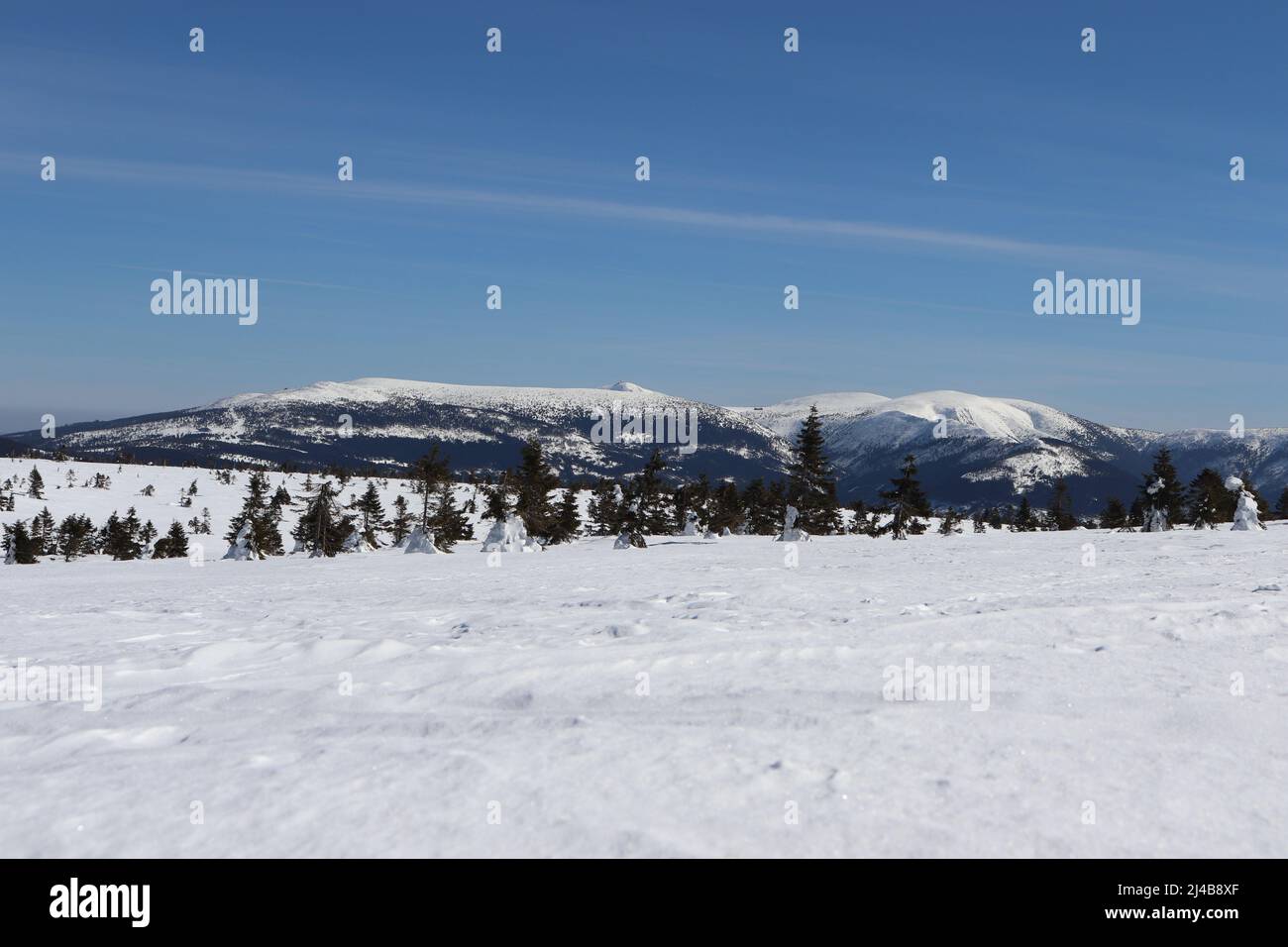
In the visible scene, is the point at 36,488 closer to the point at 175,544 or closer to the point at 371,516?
the point at 175,544

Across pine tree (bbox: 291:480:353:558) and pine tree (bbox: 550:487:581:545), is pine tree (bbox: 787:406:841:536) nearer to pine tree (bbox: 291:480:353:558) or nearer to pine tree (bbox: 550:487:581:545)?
pine tree (bbox: 550:487:581:545)

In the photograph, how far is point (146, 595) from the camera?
57.2 ft

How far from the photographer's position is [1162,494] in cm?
6200

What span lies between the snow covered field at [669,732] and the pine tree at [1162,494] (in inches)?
2124

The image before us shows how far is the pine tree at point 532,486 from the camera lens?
5612 cm

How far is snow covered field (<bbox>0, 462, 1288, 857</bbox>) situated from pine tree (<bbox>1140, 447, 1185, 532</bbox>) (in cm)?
5395

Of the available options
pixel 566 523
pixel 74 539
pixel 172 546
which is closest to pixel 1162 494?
pixel 566 523

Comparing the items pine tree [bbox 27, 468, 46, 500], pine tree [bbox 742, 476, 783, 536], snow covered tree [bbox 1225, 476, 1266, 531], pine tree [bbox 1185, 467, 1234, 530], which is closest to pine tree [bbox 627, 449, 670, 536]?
pine tree [bbox 742, 476, 783, 536]

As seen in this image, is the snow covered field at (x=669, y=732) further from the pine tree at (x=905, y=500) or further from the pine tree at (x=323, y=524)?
the pine tree at (x=323, y=524)

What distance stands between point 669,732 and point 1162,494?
223 ft
